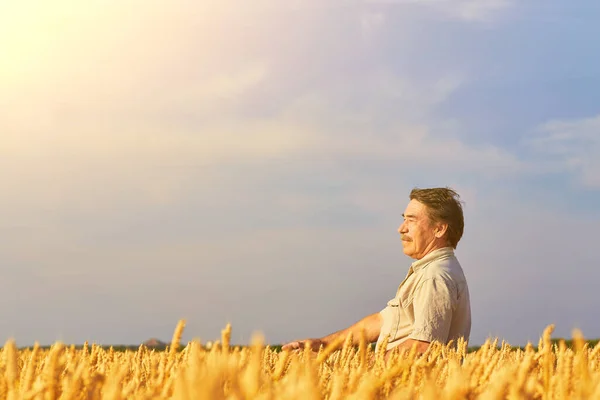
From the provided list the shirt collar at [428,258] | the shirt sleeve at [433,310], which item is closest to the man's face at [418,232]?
the shirt collar at [428,258]

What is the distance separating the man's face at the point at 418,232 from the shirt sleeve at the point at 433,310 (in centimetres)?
66

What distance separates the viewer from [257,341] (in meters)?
1.07

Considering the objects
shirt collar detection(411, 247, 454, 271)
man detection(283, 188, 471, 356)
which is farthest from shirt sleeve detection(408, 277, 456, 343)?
shirt collar detection(411, 247, 454, 271)

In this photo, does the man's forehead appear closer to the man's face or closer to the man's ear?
the man's face

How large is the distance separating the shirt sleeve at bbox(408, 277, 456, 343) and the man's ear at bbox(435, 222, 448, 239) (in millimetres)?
656

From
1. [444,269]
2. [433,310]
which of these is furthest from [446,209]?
[433,310]

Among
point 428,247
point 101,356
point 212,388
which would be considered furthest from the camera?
point 428,247

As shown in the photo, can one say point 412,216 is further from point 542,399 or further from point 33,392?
point 33,392

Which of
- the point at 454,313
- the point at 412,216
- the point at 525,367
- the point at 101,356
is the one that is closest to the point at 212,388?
the point at 525,367

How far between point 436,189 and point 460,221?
0.31 meters

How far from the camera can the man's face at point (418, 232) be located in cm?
557

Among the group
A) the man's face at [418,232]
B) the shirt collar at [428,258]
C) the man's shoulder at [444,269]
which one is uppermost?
the man's face at [418,232]

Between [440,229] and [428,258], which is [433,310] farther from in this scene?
[440,229]

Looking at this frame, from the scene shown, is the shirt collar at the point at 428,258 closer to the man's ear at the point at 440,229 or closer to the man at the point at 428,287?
the man at the point at 428,287
